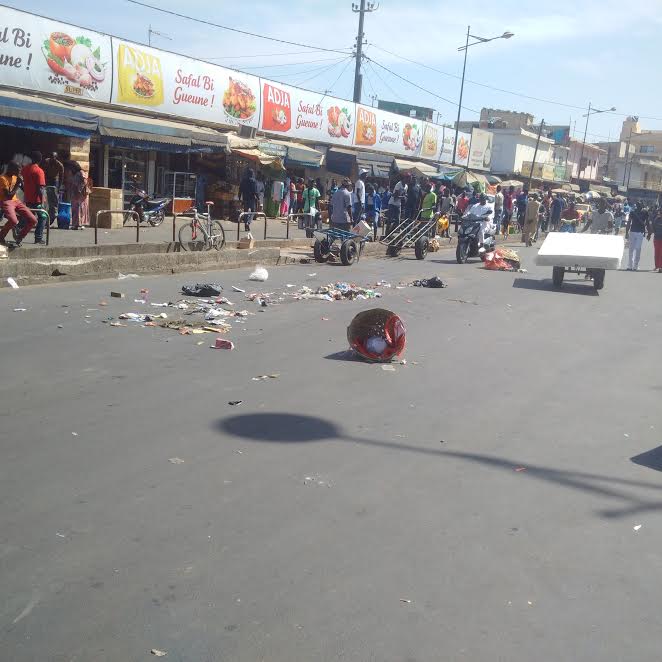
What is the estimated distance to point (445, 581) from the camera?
140 inches

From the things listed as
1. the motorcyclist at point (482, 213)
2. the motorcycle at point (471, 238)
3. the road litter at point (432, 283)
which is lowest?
the road litter at point (432, 283)

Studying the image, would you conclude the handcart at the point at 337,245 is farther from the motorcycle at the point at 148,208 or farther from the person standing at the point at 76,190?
the person standing at the point at 76,190

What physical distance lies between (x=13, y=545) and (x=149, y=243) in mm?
12533

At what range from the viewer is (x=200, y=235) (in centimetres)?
1727

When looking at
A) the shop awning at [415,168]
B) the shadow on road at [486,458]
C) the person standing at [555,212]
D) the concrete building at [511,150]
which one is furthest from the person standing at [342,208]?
the concrete building at [511,150]

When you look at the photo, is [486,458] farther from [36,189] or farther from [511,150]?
[511,150]

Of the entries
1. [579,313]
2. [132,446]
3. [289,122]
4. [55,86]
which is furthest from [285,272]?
[289,122]

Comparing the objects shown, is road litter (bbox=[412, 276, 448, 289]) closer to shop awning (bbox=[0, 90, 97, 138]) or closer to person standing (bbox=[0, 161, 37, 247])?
person standing (bbox=[0, 161, 37, 247])

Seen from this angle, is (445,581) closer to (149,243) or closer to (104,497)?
(104,497)

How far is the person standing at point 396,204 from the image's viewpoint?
78.5 ft

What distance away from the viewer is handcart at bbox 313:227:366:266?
17.6 m

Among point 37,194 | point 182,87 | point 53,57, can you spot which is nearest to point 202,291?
point 37,194

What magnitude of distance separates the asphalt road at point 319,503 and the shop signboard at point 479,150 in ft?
139

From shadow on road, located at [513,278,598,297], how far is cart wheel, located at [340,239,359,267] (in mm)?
3814
